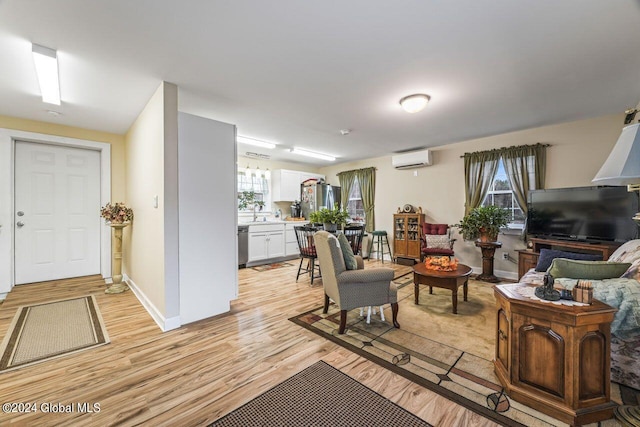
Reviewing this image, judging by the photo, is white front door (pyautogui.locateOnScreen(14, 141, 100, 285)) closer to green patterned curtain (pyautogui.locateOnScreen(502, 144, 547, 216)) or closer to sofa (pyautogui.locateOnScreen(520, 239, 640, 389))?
sofa (pyautogui.locateOnScreen(520, 239, 640, 389))

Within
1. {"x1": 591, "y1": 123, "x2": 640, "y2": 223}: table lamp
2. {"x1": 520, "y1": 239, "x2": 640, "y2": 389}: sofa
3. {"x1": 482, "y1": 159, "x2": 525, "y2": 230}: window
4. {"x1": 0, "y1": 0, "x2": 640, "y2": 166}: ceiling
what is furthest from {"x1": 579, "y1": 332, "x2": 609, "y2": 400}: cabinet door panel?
{"x1": 482, "y1": 159, "x2": 525, "y2": 230}: window

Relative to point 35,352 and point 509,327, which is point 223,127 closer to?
point 35,352

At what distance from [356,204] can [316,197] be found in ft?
3.79

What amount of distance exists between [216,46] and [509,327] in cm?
299

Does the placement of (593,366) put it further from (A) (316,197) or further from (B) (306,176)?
(B) (306,176)

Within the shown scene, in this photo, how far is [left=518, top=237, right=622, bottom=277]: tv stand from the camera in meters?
3.18

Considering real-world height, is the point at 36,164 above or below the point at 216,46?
below

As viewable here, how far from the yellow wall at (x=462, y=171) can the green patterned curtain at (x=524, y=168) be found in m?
0.11

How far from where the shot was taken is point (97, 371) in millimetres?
1959

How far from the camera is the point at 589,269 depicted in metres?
1.92

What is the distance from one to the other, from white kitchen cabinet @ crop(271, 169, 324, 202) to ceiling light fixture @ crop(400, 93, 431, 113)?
387cm

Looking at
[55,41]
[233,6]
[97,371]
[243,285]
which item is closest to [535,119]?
[233,6]

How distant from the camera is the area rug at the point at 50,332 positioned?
2160 mm

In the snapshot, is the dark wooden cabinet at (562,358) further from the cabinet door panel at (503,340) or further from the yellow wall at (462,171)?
the yellow wall at (462,171)
